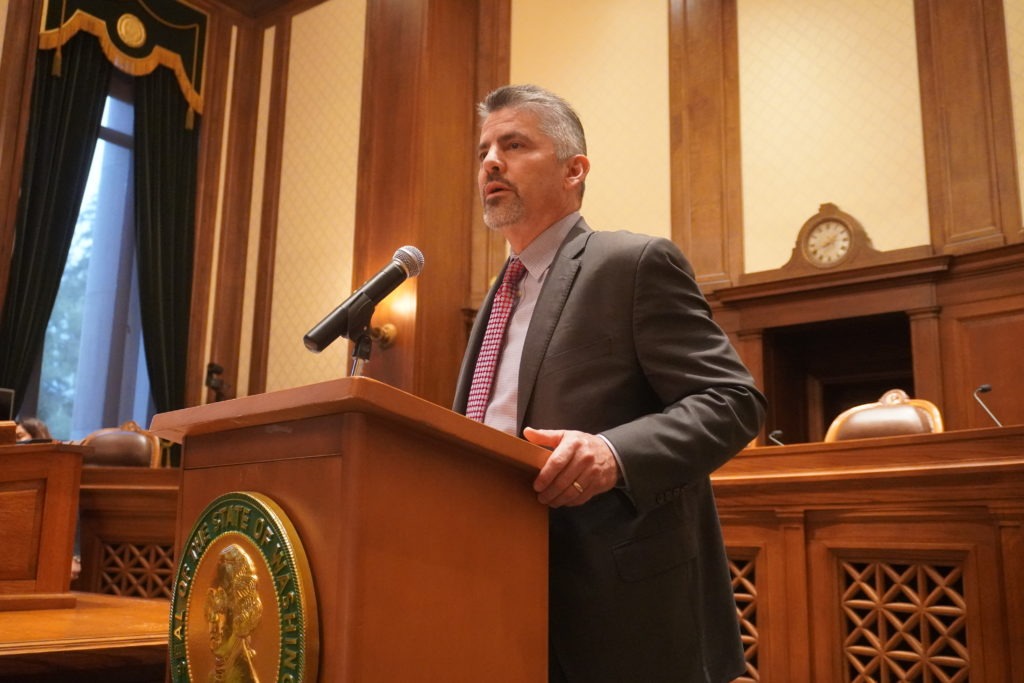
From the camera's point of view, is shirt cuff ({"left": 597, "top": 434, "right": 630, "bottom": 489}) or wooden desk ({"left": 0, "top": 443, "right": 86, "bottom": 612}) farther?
wooden desk ({"left": 0, "top": 443, "right": 86, "bottom": 612})

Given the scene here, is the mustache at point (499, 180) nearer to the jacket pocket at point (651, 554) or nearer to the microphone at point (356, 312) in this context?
the microphone at point (356, 312)

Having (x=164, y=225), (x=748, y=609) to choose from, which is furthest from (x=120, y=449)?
(x=164, y=225)

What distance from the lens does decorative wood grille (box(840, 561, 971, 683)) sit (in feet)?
8.87

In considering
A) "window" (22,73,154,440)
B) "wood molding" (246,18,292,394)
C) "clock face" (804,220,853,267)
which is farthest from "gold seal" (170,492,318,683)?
"wood molding" (246,18,292,394)

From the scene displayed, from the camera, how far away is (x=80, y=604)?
2.81 meters

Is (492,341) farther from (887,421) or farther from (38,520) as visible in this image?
(887,421)

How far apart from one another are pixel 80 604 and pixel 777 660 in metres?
2.09

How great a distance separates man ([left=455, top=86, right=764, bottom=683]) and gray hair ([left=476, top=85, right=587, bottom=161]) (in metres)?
0.22

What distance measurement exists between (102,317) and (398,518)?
720 centimetres

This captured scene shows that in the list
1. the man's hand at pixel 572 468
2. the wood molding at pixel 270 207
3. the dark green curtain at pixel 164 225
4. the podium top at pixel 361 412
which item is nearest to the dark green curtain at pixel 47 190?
the dark green curtain at pixel 164 225

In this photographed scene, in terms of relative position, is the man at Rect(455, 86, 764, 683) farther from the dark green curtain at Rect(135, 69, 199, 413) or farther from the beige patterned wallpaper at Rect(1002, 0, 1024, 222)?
the dark green curtain at Rect(135, 69, 199, 413)

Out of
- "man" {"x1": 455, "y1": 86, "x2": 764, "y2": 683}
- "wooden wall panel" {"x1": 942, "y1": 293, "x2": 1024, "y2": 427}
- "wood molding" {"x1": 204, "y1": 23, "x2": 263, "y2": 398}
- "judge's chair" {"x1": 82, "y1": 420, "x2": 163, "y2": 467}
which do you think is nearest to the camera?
"man" {"x1": 455, "y1": 86, "x2": 764, "y2": 683}

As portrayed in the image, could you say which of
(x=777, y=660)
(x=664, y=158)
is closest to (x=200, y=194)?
(x=664, y=158)

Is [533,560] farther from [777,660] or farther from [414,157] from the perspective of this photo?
[414,157]
